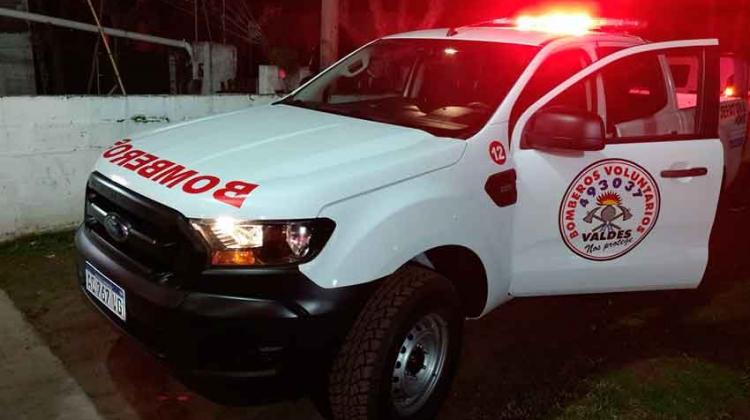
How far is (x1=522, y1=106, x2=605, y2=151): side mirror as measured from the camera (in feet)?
9.33

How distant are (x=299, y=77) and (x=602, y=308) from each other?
186 inches

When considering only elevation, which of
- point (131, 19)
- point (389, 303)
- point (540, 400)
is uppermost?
point (131, 19)

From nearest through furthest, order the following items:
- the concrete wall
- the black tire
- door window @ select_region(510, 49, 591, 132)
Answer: the black tire → door window @ select_region(510, 49, 591, 132) → the concrete wall

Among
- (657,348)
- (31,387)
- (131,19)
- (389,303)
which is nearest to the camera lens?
(389,303)

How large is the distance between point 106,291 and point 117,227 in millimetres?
271

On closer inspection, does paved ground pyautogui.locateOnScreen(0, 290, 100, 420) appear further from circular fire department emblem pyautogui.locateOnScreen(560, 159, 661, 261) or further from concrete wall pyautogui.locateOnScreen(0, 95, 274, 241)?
circular fire department emblem pyautogui.locateOnScreen(560, 159, 661, 261)

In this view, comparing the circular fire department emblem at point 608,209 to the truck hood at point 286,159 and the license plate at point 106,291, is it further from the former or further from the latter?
the license plate at point 106,291

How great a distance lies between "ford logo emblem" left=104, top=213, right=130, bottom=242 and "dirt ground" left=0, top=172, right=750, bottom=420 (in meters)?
0.43

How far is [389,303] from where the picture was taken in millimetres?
2482

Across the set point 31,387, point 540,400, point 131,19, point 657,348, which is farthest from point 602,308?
point 131,19

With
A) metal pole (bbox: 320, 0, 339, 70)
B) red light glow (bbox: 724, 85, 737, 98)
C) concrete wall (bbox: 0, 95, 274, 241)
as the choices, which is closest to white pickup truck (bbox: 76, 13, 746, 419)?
red light glow (bbox: 724, 85, 737, 98)

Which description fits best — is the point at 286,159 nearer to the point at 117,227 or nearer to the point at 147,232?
the point at 147,232

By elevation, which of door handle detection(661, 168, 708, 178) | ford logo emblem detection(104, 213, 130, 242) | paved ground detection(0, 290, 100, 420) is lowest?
paved ground detection(0, 290, 100, 420)

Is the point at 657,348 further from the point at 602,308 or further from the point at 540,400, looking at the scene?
the point at 540,400
